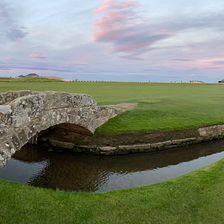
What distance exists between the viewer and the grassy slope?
6.98 m

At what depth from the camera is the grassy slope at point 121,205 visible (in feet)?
22.9

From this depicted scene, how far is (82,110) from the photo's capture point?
12594mm

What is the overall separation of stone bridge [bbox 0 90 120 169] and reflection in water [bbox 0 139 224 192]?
286 centimetres

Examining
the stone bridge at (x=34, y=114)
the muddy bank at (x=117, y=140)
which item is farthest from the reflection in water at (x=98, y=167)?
the stone bridge at (x=34, y=114)

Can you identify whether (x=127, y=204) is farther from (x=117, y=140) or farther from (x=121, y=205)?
(x=117, y=140)

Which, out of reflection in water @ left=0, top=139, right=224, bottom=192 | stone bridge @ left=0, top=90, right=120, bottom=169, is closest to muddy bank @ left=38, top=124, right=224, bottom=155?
reflection in water @ left=0, top=139, right=224, bottom=192

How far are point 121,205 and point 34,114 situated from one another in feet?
16.2

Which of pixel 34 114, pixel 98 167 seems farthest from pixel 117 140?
pixel 34 114

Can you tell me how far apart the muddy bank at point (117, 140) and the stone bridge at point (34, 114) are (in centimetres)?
217

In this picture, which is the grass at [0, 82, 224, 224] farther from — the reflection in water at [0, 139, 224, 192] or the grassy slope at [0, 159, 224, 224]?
the reflection in water at [0, 139, 224, 192]

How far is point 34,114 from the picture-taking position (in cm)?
856

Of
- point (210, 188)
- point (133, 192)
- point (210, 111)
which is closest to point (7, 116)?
point (133, 192)

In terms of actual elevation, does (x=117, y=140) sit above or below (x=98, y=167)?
above

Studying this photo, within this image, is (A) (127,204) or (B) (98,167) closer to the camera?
(A) (127,204)
